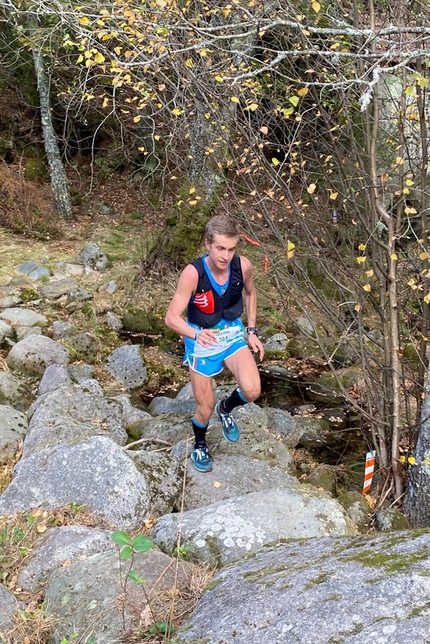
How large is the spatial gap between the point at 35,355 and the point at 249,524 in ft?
14.2

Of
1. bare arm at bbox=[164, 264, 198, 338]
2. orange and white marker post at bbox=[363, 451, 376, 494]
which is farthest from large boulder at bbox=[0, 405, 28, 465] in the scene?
orange and white marker post at bbox=[363, 451, 376, 494]

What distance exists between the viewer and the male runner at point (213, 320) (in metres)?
3.52

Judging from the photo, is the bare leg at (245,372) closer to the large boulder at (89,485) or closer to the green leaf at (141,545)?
the large boulder at (89,485)

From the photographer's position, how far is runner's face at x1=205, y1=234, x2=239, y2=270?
11.4ft

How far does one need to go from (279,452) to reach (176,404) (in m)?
1.71

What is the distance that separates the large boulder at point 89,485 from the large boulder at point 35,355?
9.97 ft

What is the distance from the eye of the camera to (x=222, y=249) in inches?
137

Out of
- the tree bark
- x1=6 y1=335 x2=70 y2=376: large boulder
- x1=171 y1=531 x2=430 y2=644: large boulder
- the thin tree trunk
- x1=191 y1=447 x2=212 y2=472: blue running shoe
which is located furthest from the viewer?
the thin tree trunk

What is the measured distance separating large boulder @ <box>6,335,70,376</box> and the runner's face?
3.70 meters

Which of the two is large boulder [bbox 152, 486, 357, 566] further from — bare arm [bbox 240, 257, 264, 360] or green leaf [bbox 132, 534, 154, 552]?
bare arm [bbox 240, 257, 264, 360]

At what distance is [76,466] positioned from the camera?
138 inches

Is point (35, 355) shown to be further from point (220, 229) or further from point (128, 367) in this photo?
point (220, 229)

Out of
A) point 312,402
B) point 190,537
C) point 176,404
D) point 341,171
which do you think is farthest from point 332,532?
point 312,402

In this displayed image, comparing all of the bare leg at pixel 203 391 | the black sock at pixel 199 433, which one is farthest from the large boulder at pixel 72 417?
the bare leg at pixel 203 391
